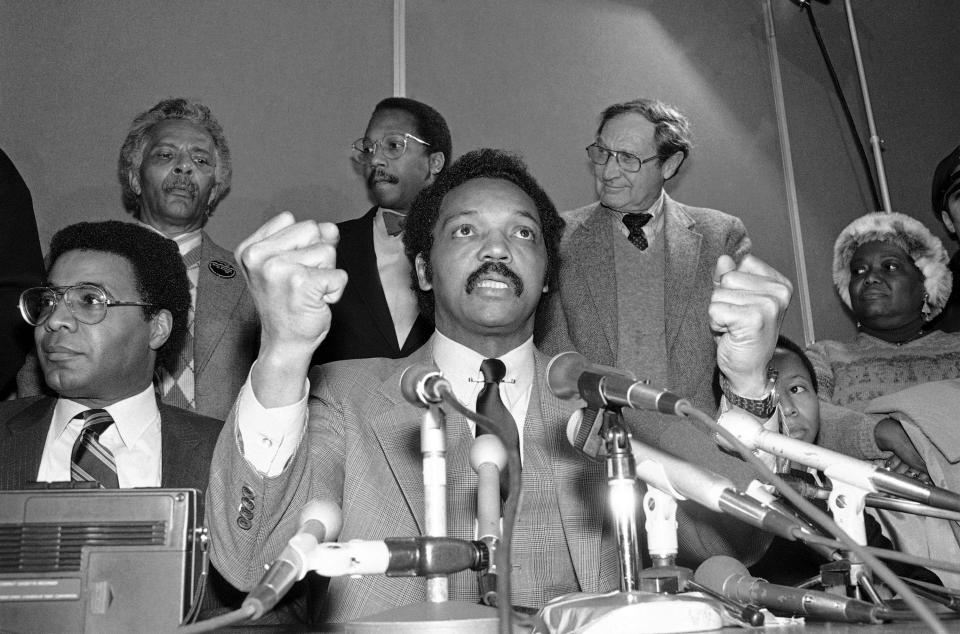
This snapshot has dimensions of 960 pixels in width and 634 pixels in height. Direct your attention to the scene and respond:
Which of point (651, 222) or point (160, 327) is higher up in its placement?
point (651, 222)

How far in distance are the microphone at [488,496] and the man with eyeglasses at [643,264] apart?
165 cm

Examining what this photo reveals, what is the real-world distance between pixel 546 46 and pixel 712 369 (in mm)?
1843

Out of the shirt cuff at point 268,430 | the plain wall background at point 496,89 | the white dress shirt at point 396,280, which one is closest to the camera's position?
the shirt cuff at point 268,430

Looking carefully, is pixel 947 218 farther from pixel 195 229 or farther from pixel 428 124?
pixel 195 229

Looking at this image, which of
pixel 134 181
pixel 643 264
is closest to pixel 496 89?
pixel 643 264

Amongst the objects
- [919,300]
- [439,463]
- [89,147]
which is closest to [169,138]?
[89,147]

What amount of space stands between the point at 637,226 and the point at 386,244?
2.75 ft

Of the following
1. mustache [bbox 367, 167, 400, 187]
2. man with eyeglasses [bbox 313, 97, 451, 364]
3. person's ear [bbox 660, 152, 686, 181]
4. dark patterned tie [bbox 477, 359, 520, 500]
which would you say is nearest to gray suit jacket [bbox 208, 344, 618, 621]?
dark patterned tie [bbox 477, 359, 520, 500]

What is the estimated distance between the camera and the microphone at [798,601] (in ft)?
4.08

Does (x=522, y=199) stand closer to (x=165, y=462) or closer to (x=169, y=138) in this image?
→ (x=165, y=462)

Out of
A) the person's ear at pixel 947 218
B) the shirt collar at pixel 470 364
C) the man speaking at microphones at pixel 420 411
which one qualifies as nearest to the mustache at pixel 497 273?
the man speaking at microphones at pixel 420 411

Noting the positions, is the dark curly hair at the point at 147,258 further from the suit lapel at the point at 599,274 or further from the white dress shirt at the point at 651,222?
the white dress shirt at the point at 651,222

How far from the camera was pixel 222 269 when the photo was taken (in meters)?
2.77

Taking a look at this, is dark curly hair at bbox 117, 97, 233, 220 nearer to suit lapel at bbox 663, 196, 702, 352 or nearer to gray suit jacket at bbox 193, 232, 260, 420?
gray suit jacket at bbox 193, 232, 260, 420
